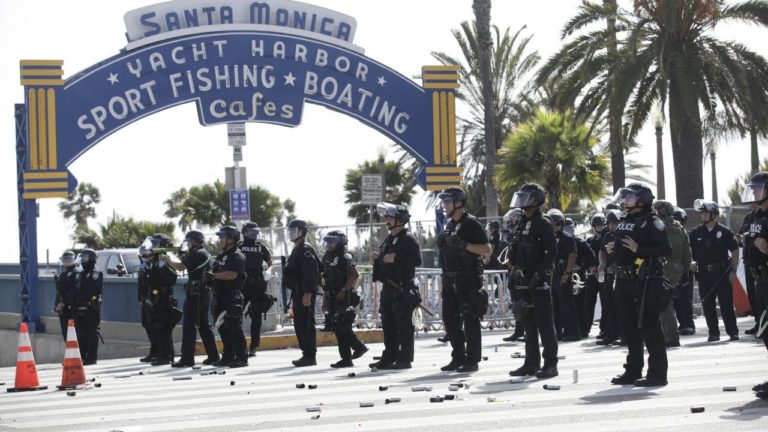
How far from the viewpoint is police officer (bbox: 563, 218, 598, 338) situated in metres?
18.5

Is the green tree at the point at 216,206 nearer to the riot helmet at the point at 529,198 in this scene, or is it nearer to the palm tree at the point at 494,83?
the palm tree at the point at 494,83

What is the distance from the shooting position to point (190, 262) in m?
16.4

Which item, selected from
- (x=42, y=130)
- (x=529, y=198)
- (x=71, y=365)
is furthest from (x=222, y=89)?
(x=529, y=198)

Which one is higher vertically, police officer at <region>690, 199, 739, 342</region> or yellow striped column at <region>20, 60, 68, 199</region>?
Answer: yellow striped column at <region>20, 60, 68, 199</region>

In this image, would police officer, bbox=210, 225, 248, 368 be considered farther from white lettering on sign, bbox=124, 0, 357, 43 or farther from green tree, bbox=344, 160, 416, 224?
green tree, bbox=344, 160, 416, 224

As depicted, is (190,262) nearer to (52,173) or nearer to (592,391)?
(592,391)

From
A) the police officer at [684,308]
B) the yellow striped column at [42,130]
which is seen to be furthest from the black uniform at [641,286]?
the yellow striped column at [42,130]

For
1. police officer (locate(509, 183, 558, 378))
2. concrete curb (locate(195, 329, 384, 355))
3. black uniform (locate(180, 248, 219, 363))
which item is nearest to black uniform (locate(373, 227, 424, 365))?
police officer (locate(509, 183, 558, 378))

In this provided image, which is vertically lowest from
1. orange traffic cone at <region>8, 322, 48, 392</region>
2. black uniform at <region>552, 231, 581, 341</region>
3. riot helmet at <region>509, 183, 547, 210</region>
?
orange traffic cone at <region>8, 322, 48, 392</region>

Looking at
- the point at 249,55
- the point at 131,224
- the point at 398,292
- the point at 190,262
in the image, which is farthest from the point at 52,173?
the point at 131,224

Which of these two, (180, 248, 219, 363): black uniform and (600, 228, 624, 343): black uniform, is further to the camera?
(600, 228, 624, 343): black uniform

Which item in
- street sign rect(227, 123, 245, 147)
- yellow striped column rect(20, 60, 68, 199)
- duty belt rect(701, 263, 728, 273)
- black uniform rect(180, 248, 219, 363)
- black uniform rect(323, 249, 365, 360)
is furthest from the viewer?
street sign rect(227, 123, 245, 147)

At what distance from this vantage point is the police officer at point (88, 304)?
1862 cm

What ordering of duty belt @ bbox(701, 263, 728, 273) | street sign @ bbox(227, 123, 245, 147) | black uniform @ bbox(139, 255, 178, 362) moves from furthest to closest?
street sign @ bbox(227, 123, 245, 147) → black uniform @ bbox(139, 255, 178, 362) → duty belt @ bbox(701, 263, 728, 273)
